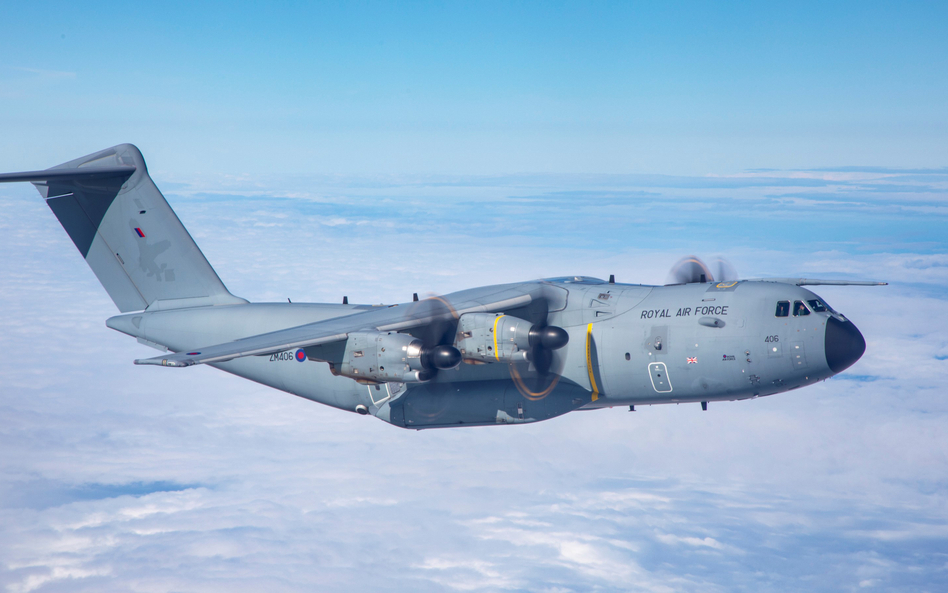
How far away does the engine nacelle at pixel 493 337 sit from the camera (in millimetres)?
11883

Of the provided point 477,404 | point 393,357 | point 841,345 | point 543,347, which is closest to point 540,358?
point 543,347

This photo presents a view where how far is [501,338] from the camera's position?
11930 millimetres

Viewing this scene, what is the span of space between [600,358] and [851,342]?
4.07 metres

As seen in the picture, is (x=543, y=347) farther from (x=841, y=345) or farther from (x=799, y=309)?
(x=841, y=345)

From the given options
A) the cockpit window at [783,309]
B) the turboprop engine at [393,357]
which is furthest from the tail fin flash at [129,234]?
the cockpit window at [783,309]

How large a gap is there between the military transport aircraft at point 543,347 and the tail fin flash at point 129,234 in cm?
32

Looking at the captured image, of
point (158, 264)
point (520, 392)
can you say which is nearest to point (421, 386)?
point (520, 392)

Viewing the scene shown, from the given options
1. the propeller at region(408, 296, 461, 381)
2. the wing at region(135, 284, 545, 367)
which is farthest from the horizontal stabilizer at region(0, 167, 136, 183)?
the propeller at region(408, 296, 461, 381)

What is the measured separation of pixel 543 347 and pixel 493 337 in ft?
3.03

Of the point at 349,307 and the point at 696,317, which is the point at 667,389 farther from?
the point at 349,307

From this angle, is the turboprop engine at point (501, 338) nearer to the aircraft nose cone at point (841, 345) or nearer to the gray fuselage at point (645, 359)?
the gray fuselage at point (645, 359)

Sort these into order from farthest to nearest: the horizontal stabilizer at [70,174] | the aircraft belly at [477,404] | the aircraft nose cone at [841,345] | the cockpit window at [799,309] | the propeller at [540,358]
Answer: the horizontal stabilizer at [70,174] → the aircraft belly at [477,404] → the propeller at [540,358] → the cockpit window at [799,309] → the aircraft nose cone at [841,345]

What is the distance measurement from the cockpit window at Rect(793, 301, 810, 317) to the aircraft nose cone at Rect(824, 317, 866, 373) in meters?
0.37

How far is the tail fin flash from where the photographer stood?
16.5 m
